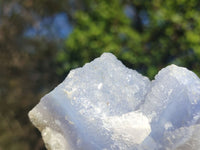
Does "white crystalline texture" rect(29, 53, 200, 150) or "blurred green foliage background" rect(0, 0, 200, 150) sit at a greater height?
"white crystalline texture" rect(29, 53, 200, 150)

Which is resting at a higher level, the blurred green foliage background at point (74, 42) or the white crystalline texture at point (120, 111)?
the white crystalline texture at point (120, 111)

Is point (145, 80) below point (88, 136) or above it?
above

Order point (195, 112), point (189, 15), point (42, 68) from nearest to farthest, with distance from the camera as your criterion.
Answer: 1. point (195, 112)
2. point (189, 15)
3. point (42, 68)

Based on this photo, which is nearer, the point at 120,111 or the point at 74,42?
the point at 120,111

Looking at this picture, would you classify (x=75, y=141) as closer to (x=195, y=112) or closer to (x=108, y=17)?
(x=195, y=112)

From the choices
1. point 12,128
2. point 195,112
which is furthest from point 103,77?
point 12,128
